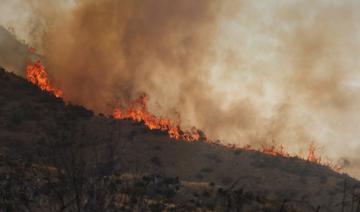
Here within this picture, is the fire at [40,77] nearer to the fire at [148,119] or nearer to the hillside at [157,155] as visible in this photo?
the hillside at [157,155]

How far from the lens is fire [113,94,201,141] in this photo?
97.1m

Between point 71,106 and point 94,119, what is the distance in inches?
304

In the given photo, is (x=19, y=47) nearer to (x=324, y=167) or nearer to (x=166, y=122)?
(x=166, y=122)

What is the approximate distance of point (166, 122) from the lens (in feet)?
336

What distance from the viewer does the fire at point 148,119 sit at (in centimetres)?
9712

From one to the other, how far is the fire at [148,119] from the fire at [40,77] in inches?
542

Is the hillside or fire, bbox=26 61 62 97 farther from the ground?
fire, bbox=26 61 62 97

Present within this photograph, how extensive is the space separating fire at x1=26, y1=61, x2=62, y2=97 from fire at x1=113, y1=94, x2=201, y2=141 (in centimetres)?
1376

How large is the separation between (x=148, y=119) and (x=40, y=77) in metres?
26.5

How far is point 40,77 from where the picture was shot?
355 feet

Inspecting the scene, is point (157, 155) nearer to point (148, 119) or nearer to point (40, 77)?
point (148, 119)

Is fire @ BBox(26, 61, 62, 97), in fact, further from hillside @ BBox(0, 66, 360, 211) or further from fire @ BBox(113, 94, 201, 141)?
fire @ BBox(113, 94, 201, 141)

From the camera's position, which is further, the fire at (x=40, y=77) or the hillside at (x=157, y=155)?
the fire at (x=40, y=77)

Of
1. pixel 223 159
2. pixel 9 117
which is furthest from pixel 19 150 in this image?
pixel 223 159
